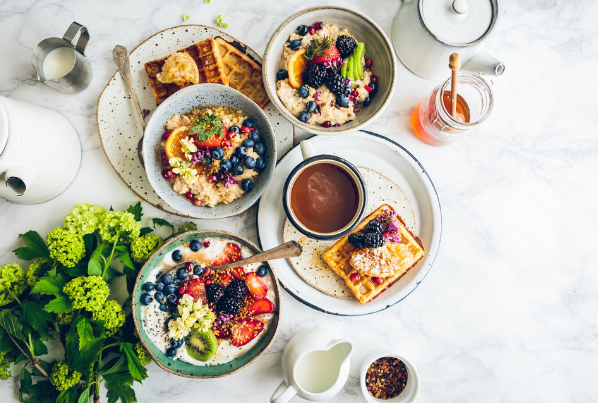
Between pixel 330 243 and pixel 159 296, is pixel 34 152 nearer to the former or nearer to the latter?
pixel 159 296

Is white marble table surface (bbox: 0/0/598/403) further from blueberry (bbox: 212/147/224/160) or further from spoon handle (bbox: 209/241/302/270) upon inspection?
blueberry (bbox: 212/147/224/160)

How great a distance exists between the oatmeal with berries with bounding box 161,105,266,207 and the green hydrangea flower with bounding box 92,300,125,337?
62cm

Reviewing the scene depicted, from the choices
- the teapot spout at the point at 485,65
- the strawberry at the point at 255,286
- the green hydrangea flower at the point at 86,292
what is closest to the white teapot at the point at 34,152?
the green hydrangea flower at the point at 86,292

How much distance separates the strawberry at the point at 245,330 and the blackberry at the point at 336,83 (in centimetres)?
122

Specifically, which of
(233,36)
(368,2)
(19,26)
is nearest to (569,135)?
(368,2)

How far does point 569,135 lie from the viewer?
235cm

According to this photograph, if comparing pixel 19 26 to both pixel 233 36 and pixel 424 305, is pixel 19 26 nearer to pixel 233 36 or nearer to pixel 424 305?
pixel 233 36

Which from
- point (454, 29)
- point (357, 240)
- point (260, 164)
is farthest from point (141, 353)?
point (454, 29)

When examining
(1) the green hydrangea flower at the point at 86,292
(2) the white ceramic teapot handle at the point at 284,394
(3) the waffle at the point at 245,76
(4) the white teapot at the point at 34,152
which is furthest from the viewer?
(3) the waffle at the point at 245,76

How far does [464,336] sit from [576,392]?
79 centimetres

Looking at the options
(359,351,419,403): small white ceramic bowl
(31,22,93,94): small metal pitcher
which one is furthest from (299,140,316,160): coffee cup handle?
(31,22,93,94): small metal pitcher

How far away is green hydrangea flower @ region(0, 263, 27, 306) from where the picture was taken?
1880 mm

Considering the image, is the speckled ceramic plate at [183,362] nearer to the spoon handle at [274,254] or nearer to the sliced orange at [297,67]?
the spoon handle at [274,254]

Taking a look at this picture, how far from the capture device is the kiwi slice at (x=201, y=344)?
6.24ft
